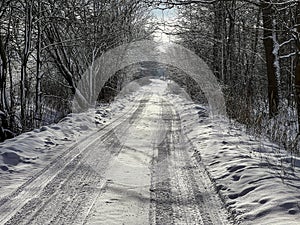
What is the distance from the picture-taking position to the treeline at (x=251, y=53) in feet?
33.0

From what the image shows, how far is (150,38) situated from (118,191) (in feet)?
77.1

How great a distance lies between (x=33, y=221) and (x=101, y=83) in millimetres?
18086

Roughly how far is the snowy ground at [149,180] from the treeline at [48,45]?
2.46m

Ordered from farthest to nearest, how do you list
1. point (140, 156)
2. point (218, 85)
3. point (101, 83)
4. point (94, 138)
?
point (101, 83) → point (218, 85) → point (94, 138) → point (140, 156)

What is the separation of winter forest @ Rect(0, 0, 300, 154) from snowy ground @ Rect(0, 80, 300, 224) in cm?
163

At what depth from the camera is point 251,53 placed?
18.4 meters

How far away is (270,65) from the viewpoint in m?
12.0

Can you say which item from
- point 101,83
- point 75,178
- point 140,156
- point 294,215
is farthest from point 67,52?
point 294,215

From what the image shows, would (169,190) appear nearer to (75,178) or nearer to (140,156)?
(75,178)

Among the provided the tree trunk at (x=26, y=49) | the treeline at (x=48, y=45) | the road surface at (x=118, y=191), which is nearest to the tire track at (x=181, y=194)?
the road surface at (x=118, y=191)

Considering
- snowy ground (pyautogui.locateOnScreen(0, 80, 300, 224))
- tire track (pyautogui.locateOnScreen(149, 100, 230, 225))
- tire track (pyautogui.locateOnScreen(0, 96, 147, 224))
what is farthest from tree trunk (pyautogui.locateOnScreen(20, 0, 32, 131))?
tire track (pyautogui.locateOnScreen(149, 100, 230, 225))

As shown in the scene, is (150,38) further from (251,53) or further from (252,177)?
(252,177)

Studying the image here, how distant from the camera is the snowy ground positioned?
13.5ft

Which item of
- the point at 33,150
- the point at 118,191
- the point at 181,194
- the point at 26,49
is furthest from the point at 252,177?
the point at 26,49
